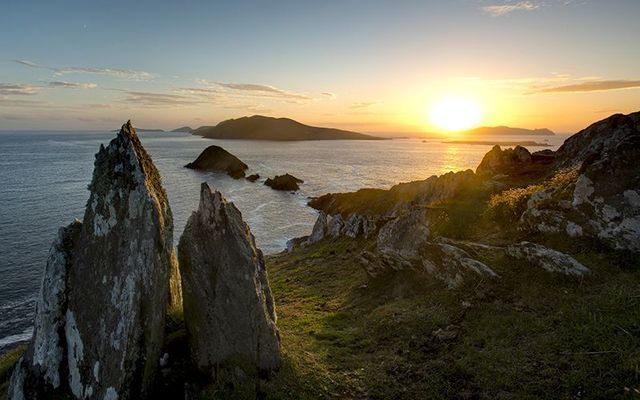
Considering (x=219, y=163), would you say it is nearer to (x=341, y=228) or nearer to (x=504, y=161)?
(x=341, y=228)

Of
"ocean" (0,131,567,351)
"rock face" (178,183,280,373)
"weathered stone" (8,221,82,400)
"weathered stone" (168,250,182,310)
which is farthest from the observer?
"ocean" (0,131,567,351)

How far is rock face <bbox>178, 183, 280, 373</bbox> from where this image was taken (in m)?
15.3

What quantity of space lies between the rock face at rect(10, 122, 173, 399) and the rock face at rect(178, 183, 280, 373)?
105 centimetres

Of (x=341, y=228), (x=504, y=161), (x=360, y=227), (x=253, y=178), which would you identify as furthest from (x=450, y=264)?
(x=253, y=178)

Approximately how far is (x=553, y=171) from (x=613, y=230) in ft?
64.9

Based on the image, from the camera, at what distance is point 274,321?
1773 centimetres

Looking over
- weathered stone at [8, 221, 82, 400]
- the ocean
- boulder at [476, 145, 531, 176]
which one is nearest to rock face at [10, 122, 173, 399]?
weathered stone at [8, 221, 82, 400]

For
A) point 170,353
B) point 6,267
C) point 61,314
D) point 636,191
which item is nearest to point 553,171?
point 636,191

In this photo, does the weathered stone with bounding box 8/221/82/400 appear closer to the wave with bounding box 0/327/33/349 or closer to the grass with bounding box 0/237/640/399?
the grass with bounding box 0/237/640/399

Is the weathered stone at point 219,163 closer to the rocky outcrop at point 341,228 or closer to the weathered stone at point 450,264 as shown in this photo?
the rocky outcrop at point 341,228

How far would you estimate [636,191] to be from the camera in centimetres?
2189

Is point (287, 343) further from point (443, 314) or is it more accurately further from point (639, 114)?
point (639, 114)

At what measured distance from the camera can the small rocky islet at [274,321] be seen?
14078mm

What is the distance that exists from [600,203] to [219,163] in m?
144
